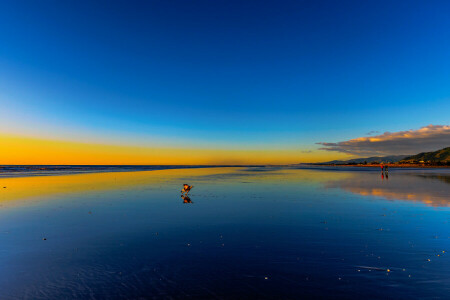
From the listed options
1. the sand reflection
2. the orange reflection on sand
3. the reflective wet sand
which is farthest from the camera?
the orange reflection on sand

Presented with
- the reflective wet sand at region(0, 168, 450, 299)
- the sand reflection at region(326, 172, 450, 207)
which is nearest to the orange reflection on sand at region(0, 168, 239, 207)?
the reflective wet sand at region(0, 168, 450, 299)

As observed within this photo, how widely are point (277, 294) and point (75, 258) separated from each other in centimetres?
684

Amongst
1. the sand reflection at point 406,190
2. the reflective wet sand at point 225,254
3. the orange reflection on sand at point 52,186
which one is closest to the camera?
the reflective wet sand at point 225,254

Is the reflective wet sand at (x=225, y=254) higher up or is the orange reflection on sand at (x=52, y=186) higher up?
the orange reflection on sand at (x=52, y=186)

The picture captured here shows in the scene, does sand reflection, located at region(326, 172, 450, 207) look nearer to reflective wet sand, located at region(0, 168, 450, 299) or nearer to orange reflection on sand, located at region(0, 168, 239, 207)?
reflective wet sand, located at region(0, 168, 450, 299)

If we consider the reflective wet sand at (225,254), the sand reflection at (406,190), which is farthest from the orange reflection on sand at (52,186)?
the sand reflection at (406,190)

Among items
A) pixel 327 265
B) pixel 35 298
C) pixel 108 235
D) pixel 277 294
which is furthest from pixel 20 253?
pixel 327 265

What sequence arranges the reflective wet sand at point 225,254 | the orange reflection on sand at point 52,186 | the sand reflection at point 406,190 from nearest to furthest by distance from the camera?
the reflective wet sand at point 225,254, the sand reflection at point 406,190, the orange reflection on sand at point 52,186

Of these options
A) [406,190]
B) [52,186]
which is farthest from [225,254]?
[52,186]

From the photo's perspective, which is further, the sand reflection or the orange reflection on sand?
the orange reflection on sand

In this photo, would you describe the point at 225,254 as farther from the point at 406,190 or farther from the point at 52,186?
the point at 52,186

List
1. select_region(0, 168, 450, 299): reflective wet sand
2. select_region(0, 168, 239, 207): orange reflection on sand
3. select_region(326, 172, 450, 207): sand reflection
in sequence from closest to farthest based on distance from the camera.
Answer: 1. select_region(0, 168, 450, 299): reflective wet sand
2. select_region(326, 172, 450, 207): sand reflection
3. select_region(0, 168, 239, 207): orange reflection on sand

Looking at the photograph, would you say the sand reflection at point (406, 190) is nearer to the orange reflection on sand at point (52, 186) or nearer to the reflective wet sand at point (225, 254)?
the reflective wet sand at point (225, 254)

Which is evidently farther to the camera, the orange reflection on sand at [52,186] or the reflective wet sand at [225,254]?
the orange reflection on sand at [52,186]
